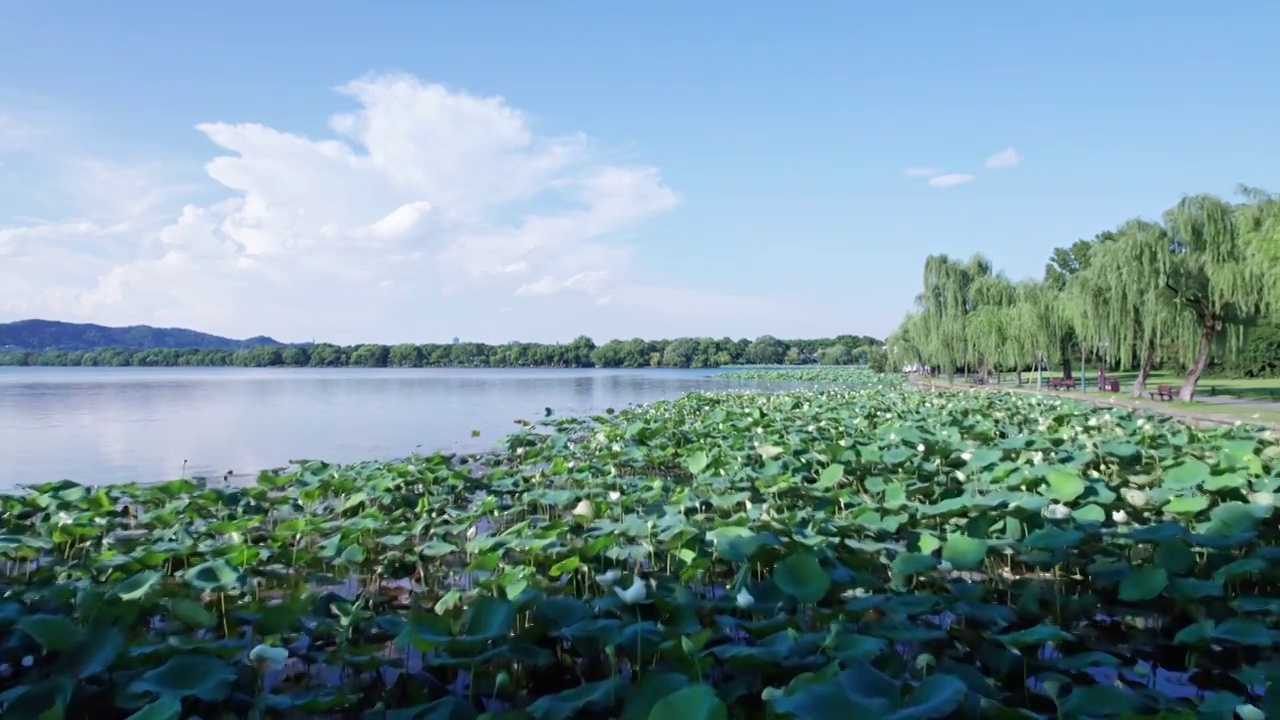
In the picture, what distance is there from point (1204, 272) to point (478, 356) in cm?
7679

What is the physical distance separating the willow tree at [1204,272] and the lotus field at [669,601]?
1277cm

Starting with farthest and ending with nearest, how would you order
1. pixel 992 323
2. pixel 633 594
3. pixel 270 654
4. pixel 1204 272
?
1. pixel 992 323
2. pixel 1204 272
3. pixel 633 594
4. pixel 270 654

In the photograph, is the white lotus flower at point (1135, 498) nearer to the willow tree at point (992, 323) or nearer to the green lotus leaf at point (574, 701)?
the green lotus leaf at point (574, 701)

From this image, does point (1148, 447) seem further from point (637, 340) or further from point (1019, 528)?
point (637, 340)

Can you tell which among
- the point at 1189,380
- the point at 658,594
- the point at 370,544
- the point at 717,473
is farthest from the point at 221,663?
the point at 1189,380

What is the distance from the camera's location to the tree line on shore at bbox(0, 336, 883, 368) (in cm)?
8100

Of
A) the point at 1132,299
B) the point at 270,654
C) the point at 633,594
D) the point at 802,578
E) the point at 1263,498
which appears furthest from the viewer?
the point at 1132,299

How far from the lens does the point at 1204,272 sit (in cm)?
1662

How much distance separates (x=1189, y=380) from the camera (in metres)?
16.7

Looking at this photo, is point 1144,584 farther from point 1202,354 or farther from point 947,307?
point 947,307

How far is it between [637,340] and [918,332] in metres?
62.8

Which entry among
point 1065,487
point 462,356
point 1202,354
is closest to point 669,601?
point 1065,487

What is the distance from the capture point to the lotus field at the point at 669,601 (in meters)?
2.29

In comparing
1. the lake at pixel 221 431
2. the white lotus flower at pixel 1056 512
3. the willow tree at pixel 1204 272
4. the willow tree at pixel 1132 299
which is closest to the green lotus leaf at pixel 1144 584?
the white lotus flower at pixel 1056 512
